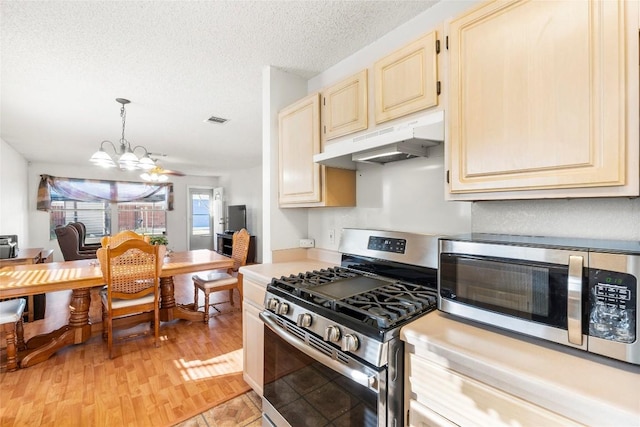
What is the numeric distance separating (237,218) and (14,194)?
387 centimetres

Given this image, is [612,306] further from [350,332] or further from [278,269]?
[278,269]

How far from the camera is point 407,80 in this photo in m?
1.40

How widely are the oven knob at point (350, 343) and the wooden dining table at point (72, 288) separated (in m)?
2.42

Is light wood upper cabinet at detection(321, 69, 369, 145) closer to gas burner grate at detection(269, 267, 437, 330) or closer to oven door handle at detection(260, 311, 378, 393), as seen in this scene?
gas burner grate at detection(269, 267, 437, 330)

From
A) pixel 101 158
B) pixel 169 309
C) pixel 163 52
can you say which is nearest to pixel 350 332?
pixel 163 52

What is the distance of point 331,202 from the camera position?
73.7 inches

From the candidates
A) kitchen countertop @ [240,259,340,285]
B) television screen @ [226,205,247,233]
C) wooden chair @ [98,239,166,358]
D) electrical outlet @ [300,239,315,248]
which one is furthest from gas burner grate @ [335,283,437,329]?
television screen @ [226,205,247,233]

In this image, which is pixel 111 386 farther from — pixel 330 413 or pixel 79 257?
pixel 79 257

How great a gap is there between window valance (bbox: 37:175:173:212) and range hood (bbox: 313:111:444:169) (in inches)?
280

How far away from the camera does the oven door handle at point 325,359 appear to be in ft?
3.22

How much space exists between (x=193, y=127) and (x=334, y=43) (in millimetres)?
2480

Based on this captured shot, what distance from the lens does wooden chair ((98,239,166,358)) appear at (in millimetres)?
2451

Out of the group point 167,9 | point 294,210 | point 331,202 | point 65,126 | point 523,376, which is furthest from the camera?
point 65,126

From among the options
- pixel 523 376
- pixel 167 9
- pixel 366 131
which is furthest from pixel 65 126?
pixel 523 376
